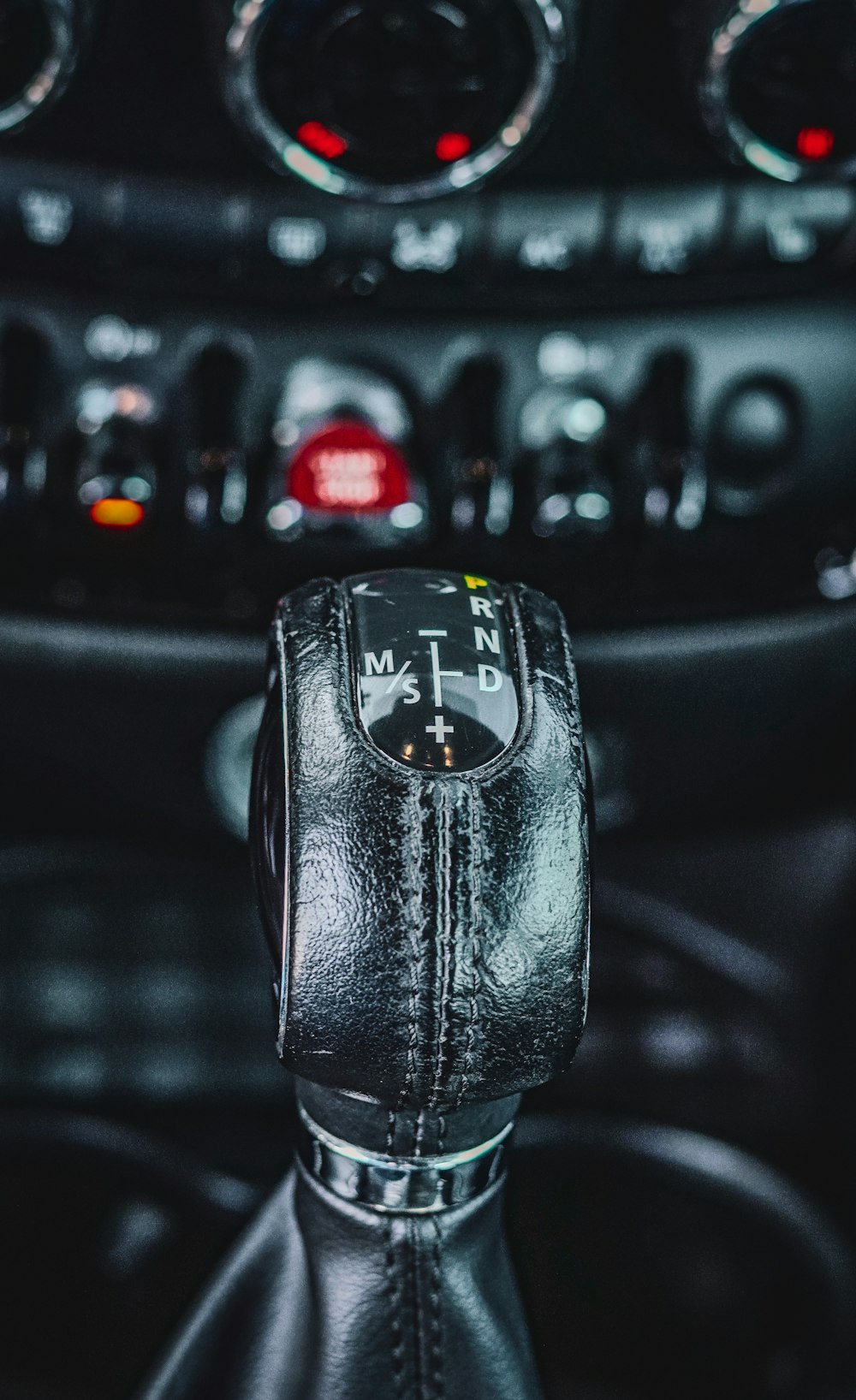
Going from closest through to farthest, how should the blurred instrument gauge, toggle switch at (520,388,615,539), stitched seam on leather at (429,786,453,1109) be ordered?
stitched seam on leather at (429,786,453,1109), the blurred instrument gauge, toggle switch at (520,388,615,539)

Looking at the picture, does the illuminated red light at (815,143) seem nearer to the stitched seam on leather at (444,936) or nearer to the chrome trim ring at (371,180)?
the chrome trim ring at (371,180)

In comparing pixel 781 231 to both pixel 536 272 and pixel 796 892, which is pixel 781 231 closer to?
pixel 536 272

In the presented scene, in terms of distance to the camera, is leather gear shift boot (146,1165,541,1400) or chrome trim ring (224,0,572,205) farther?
chrome trim ring (224,0,572,205)

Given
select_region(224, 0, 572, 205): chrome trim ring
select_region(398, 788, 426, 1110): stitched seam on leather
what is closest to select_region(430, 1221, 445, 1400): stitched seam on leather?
select_region(398, 788, 426, 1110): stitched seam on leather

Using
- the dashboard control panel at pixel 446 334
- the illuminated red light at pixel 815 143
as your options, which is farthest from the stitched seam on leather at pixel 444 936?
the illuminated red light at pixel 815 143

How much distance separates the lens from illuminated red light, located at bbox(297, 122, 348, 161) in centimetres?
64

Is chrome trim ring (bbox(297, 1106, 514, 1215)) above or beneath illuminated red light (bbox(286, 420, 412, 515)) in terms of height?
beneath

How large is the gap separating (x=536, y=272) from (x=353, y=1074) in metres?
0.46

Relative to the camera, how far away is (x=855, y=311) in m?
0.73

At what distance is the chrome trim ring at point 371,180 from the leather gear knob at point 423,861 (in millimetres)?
331

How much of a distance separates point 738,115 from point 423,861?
1.48 feet

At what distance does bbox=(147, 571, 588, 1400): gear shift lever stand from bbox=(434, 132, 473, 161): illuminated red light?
0.31m

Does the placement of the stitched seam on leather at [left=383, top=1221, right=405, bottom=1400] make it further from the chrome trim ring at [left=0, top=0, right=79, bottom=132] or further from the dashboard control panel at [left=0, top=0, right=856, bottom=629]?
the chrome trim ring at [left=0, top=0, right=79, bottom=132]

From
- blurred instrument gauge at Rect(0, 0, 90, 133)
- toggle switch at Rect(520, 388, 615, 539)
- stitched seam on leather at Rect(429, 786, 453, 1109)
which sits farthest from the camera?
toggle switch at Rect(520, 388, 615, 539)
